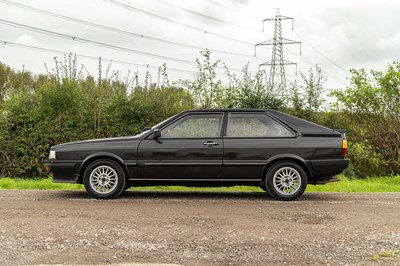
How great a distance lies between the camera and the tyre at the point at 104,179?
912 centimetres

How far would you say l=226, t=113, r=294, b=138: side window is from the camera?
9.33 metres

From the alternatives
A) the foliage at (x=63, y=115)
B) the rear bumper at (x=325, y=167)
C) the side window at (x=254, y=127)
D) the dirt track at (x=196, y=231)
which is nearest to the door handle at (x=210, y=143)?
the side window at (x=254, y=127)

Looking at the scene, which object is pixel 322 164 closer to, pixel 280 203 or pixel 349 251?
pixel 280 203

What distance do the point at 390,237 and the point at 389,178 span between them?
317 inches

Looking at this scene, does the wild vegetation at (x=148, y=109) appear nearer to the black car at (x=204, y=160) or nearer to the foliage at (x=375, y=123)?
the foliage at (x=375, y=123)

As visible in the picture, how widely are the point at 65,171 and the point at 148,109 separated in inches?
223

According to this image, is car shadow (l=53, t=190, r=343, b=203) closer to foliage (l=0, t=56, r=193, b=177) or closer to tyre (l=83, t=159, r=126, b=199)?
tyre (l=83, t=159, r=126, b=199)

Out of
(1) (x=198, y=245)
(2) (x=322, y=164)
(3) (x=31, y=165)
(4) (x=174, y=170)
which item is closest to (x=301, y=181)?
(2) (x=322, y=164)

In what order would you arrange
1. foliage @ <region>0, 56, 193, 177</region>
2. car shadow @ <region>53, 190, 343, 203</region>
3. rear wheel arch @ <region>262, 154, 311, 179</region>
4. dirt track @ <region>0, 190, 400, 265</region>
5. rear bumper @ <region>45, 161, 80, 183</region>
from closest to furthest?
dirt track @ <region>0, 190, 400, 265</region> → rear wheel arch @ <region>262, 154, 311, 179</region> → rear bumper @ <region>45, 161, 80, 183</region> → car shadow @ <region>53, 190, 343, 203</region> → foliage @ <region>0, 56, 193, 177</region>

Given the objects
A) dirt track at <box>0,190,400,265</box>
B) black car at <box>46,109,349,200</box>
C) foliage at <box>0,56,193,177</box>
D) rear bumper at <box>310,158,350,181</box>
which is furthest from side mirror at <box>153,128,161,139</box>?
foliage at <box>0,56,193,177</box>

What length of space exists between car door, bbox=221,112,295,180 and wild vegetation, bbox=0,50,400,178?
570 centimetres

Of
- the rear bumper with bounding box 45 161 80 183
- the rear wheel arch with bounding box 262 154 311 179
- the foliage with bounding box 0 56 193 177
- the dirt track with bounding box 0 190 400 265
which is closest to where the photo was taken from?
the dirt track with bounding box 0 190 400 265

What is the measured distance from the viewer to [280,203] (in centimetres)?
879

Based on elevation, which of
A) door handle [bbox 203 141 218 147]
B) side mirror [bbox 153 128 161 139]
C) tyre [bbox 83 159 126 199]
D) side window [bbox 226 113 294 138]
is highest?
side window [bbox 226 113 294 138]
